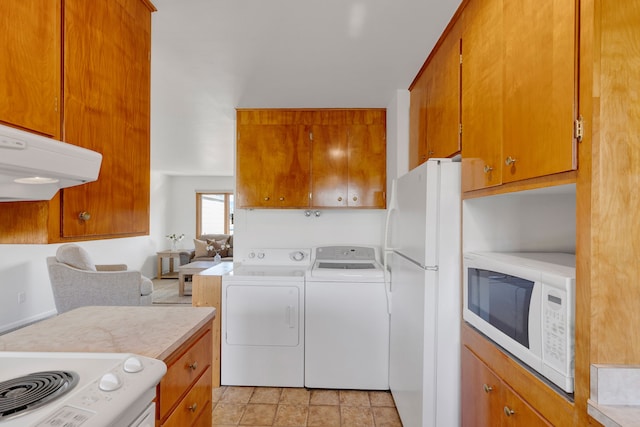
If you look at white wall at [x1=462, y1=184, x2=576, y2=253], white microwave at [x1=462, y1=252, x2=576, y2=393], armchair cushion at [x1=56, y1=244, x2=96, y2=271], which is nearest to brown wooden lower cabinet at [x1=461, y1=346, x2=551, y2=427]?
white microwave at [x1=462, y1=252, x2=576, y2=393]

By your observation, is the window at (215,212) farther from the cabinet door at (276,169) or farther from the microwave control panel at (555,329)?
the microwave control panel at (555,329)

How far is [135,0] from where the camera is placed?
1.41 m

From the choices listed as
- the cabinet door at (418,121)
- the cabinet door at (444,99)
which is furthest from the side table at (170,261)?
the cabinet door at (444,99)

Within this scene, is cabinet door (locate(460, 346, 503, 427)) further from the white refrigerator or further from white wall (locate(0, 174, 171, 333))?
white wall (locate(0, 174, 171, 333))

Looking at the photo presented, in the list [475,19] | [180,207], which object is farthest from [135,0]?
[180,207]

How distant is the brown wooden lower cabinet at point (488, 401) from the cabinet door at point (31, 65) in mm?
1716

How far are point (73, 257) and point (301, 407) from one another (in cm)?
289

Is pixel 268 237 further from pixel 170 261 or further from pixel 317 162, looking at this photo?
pixel 170 261

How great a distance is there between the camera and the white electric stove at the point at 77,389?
0.74 metres

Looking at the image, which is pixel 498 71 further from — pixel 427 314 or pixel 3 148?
pixel 3 148

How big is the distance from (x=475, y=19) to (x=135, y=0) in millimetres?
1480

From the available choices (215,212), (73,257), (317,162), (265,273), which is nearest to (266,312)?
(265,273)

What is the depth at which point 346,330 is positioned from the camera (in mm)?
2445

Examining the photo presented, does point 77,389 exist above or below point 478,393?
above
